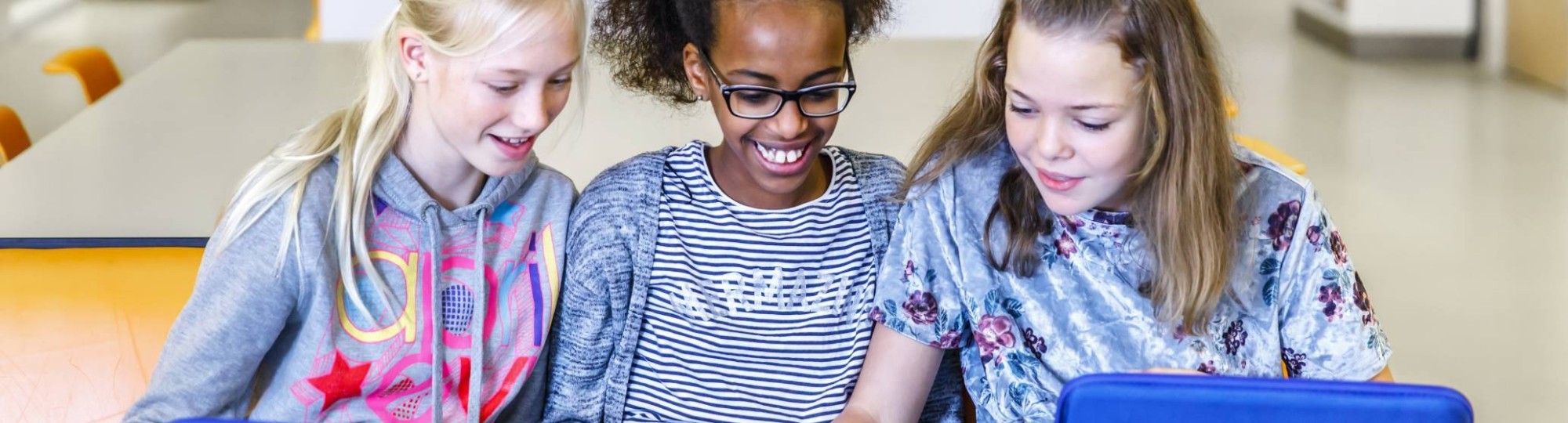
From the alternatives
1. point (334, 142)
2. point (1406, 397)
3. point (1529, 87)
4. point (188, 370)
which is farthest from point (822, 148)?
point (1529, 87)

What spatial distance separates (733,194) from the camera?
1.47 metres

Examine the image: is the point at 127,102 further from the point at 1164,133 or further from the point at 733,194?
the point at 1164,133

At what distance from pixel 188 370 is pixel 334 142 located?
25cm

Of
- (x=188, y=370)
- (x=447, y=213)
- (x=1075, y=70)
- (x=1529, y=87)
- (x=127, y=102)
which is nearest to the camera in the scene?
(x=1075, y=70)

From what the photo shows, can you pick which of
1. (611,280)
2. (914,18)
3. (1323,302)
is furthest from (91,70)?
(1323,302)

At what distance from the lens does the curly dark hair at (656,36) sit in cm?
151

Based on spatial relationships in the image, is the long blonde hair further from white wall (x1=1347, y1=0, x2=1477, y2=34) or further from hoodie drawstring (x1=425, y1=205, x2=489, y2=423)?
white wall (x1=1347, y1=0, x2=1477, y2=34)

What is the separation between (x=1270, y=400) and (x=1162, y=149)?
1.44 ft

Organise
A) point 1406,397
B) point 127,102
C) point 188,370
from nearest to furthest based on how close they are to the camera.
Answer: point 1406,397 → point 188,370 → point 127,102

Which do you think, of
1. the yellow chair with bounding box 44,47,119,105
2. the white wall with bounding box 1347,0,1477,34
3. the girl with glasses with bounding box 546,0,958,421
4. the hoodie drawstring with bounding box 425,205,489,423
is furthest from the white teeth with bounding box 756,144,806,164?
the white wall with bounding box 1347,0,1477,34

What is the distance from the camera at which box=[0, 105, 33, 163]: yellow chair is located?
2.61 meters

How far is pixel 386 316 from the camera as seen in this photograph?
4.58ft

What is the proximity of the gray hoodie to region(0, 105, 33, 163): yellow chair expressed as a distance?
155cm

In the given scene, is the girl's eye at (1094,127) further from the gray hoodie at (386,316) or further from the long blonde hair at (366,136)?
the gray hoodie at (386,316)
